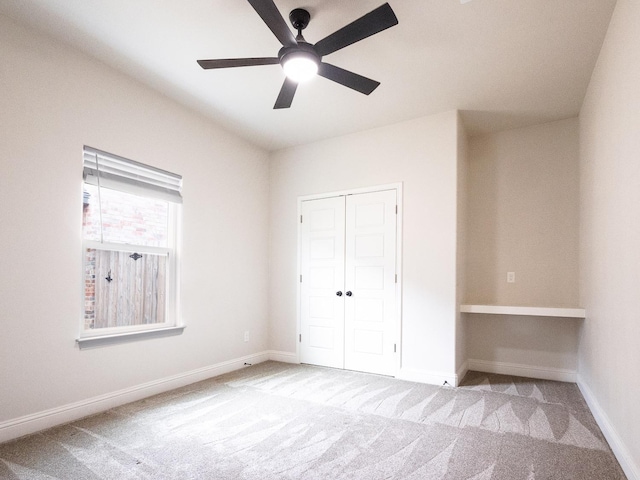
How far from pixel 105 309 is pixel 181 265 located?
0.79m

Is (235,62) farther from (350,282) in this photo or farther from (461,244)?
(461,244)

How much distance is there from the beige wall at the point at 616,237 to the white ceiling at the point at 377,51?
0.34 metres

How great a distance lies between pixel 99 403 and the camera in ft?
9.55

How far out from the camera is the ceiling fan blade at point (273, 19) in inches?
75.8

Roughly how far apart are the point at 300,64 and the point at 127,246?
217cm

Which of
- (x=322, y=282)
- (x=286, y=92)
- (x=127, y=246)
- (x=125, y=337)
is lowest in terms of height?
(x=125, y=337)

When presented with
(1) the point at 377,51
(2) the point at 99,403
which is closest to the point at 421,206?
(1) the point at 377,51

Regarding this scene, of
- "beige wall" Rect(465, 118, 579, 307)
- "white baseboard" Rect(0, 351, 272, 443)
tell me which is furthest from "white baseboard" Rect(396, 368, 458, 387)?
"white baseboard" Rect(0, 351, 272, 443)

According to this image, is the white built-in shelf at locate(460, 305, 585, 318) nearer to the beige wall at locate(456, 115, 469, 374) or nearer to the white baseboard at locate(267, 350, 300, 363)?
the beige wall at locate(456, 115, 469, 374)

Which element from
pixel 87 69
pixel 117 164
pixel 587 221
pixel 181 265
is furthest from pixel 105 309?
pixel 587 221

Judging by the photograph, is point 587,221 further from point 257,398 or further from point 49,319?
point 49,319

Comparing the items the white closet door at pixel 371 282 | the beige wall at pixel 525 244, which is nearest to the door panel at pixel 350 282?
the white closet door at pixel 371 282

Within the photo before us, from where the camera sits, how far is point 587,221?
338 cm

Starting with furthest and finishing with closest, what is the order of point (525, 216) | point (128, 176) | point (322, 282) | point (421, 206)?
point (322, 282) < point (525, 216) < point (421, 206) < point (128, 176)
